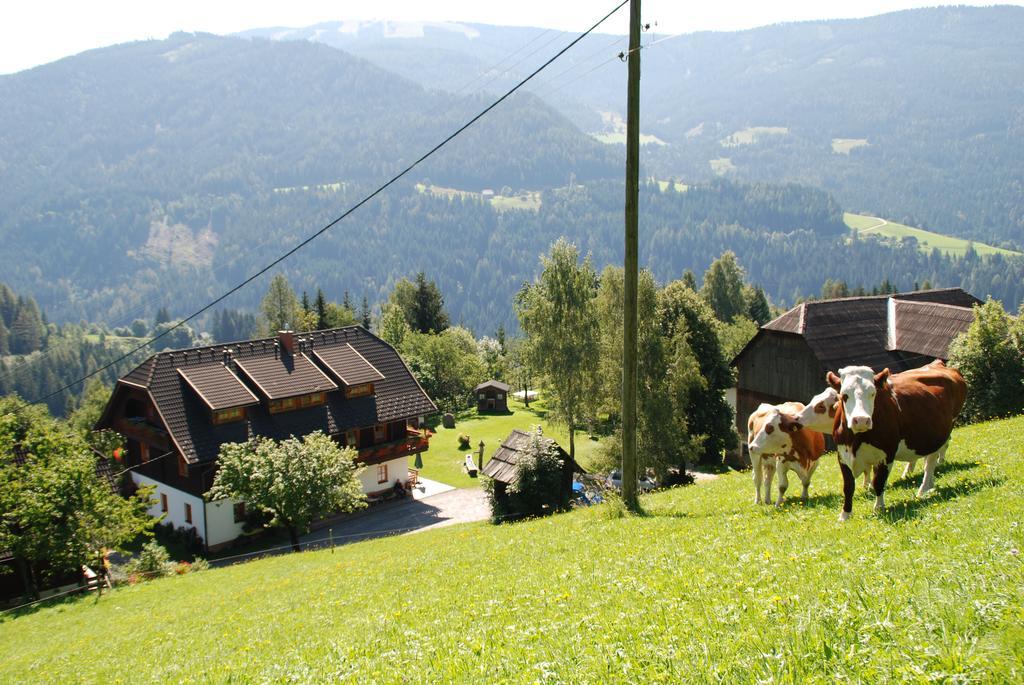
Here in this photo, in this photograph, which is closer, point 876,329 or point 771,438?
point 771,438

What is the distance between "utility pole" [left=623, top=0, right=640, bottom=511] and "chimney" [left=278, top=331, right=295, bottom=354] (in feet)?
109

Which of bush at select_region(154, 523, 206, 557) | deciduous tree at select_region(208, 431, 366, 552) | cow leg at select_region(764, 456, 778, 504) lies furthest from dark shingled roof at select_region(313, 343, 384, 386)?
cow leg at select_region(764, 456, 778, 504)

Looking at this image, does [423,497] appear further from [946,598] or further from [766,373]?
[946,598]

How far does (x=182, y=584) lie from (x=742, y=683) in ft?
84.3

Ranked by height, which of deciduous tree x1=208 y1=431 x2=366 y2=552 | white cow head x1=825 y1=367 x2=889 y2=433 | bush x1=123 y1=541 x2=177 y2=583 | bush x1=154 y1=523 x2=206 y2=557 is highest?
white cow head x1=825 y1=367 x2=889 y2=433

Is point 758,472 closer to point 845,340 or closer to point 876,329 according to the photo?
point 845,340

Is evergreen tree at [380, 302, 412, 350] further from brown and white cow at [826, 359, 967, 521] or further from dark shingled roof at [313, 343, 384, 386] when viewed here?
brown and white cow at [826, 359, 967, 521]

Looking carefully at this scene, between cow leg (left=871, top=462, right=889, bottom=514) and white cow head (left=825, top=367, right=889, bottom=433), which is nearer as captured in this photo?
white cow head (left=825, top=367, right=889, bottom=433)

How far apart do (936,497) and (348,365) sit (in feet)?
135

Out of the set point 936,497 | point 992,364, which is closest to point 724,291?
point 992,364

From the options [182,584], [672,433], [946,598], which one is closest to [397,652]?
[946,598]

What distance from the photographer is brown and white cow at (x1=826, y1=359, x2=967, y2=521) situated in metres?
11.7

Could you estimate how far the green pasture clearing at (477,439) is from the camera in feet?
179

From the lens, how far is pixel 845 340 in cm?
4184
